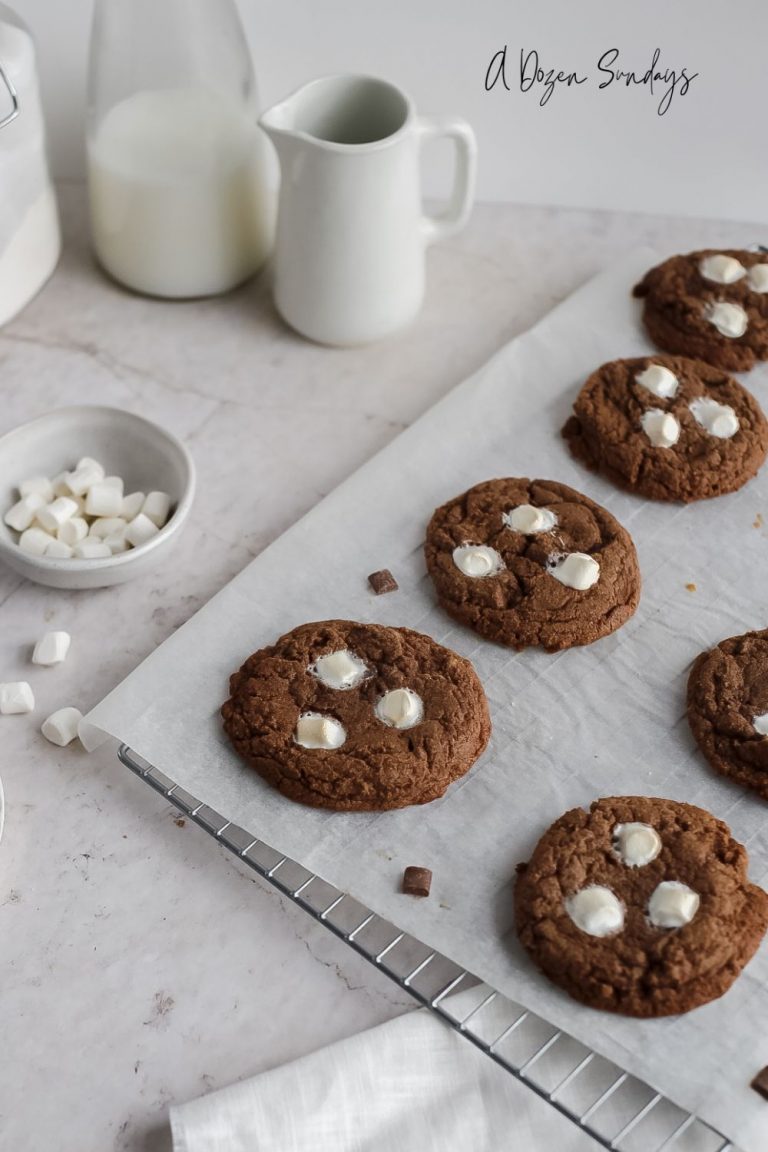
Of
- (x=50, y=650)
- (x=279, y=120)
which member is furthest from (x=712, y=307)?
(x=50, y=650)

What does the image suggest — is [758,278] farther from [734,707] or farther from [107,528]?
[107,528]

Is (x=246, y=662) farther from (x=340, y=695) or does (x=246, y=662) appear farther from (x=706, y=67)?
(x=706, y=67)

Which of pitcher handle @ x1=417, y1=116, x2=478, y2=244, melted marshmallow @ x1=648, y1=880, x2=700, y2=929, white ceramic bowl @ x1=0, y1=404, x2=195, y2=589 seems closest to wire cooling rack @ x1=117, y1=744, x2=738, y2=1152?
melted marshmallow @ x1=648, y1=880, x2=700, y2=929

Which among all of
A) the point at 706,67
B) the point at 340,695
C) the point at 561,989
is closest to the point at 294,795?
the point at 340,695

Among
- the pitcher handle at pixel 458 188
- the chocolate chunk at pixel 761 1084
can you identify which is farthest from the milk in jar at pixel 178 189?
the chocolate chunk at pixel 761 1084

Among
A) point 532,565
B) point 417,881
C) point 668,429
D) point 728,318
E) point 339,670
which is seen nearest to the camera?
point 417,881

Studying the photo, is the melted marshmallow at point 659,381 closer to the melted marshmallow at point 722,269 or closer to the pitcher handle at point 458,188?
the melted marshmallow at point 722,269
